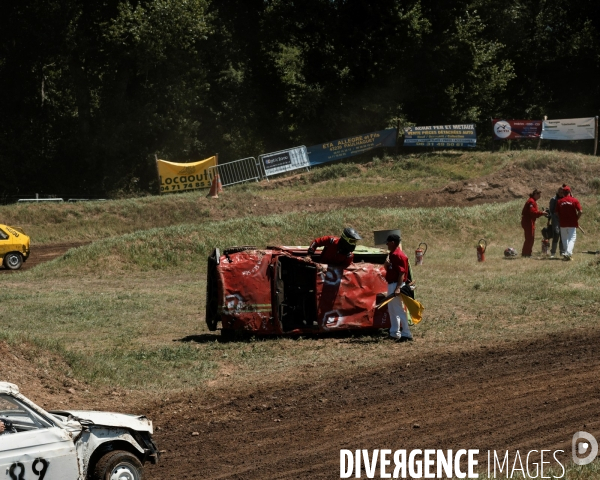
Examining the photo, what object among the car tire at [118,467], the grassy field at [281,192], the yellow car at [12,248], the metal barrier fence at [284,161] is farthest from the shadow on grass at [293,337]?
the metal barrier fence at [284,161]

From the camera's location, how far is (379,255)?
1562 cm

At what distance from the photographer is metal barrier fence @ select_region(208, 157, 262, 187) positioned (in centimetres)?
4047

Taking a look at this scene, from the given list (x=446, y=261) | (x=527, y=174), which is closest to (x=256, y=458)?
(x=446, y=261)

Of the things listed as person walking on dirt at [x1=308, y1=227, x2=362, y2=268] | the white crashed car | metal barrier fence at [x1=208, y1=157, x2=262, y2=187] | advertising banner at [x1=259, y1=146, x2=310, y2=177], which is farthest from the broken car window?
advertising banner at [x1=259, y1=146, x2=310, y2=177]

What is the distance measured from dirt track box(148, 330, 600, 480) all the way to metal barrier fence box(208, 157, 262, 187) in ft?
93.2

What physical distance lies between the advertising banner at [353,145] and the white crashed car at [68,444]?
3528cm

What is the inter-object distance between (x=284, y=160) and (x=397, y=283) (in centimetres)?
2817

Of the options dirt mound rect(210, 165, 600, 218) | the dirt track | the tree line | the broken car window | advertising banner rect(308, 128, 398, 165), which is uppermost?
the tree line

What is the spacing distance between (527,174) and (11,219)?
22.5 m

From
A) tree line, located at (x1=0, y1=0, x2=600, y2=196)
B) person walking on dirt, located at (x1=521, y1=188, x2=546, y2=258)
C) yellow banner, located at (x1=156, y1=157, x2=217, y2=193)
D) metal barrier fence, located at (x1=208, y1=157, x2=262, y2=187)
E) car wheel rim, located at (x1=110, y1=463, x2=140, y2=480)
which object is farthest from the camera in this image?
tree line, located at (x1=0, y1=0, x2=600, y2=196)

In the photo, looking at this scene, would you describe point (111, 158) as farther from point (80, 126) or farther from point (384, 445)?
point (384, 445)

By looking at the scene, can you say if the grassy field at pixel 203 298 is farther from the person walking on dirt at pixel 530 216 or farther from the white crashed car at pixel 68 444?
the white crashed car at pixel 68 444

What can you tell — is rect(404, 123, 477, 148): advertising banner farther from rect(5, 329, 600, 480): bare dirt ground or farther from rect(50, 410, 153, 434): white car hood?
rect(50, 410, 153, 434): white car hood

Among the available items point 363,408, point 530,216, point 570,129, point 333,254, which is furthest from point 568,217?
point 570,129
